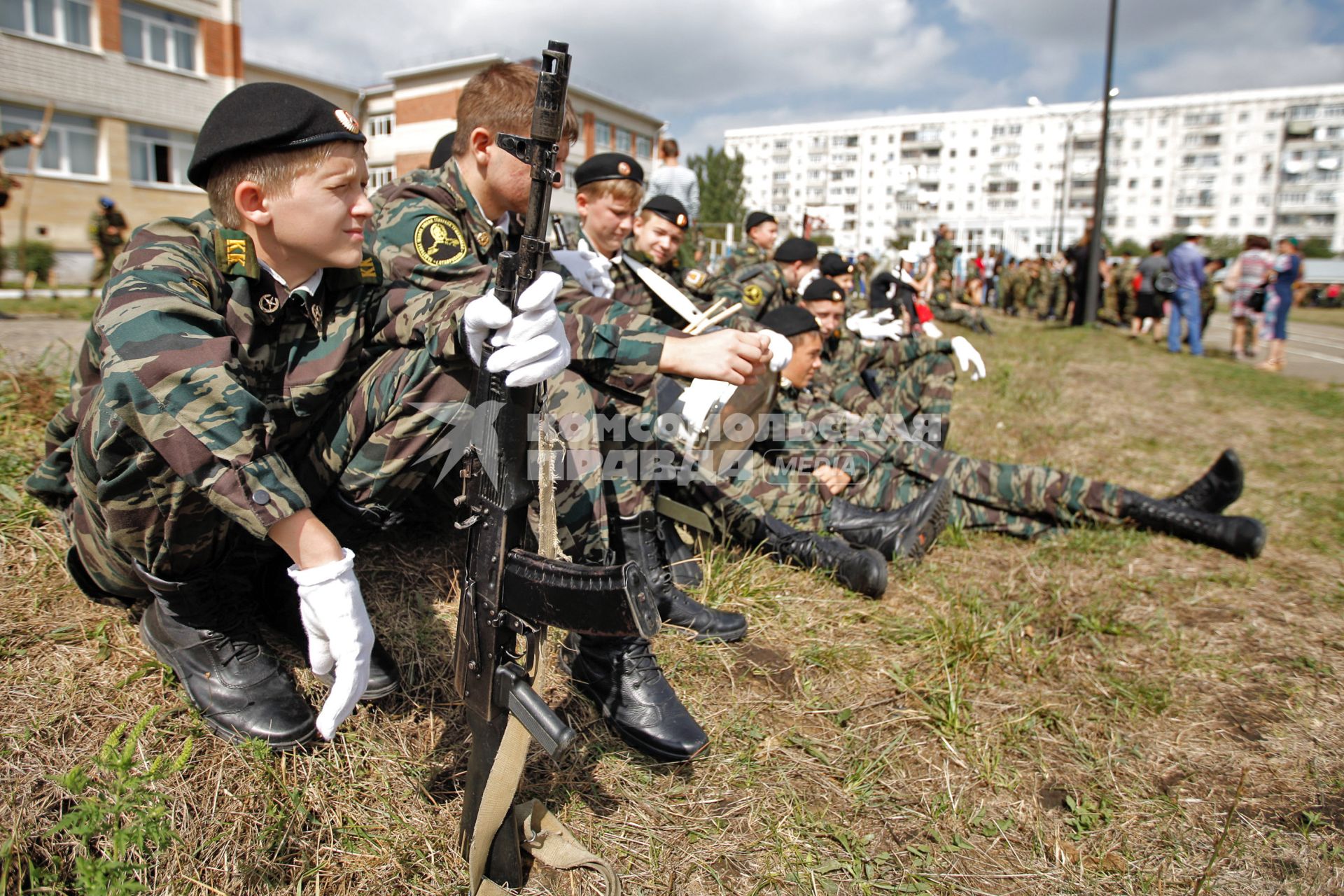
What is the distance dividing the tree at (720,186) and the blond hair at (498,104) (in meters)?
39.4

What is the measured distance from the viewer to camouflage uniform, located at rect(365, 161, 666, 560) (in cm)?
202

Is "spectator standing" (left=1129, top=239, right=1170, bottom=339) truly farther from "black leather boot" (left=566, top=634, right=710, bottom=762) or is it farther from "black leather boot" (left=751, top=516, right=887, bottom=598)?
"black leather boot" (left=566, top=634, right=710, bottom=762)

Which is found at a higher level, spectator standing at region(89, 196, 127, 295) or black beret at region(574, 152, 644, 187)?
spectator standing at region(89, 196, 127, 295)

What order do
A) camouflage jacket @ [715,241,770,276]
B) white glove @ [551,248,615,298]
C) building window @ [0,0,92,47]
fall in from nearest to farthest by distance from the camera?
white glove @ [551,248,615,298]
camouflage jacket @ [715,241,770,276]
building window @ [0,0,92,47]

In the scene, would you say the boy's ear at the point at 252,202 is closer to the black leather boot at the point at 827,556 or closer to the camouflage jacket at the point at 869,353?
the black leather boot at the point at 827,556

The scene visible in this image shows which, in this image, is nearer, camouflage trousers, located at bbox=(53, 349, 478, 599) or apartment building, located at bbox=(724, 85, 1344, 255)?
camouflage trousers, located at bbox=(53, 349, 478, 599)

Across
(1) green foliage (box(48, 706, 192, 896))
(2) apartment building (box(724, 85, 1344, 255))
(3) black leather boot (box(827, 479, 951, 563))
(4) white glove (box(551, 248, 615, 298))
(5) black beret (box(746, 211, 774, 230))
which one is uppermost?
(2) apartment building (box(724, 85, 1344, 255))

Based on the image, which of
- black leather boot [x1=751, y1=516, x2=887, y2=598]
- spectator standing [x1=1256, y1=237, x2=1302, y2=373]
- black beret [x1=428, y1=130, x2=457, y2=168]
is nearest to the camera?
black leather boot [x1=751, y1=516, x2=887, y2=598]

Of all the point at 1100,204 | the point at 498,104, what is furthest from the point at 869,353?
the point at 1100,204

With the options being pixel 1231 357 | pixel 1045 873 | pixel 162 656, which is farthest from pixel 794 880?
pixel 1231 357

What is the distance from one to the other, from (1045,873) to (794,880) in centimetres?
54

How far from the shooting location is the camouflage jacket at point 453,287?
194cm

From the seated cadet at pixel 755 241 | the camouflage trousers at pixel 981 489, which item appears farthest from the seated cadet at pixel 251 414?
the seated cadet at pixel 755 241

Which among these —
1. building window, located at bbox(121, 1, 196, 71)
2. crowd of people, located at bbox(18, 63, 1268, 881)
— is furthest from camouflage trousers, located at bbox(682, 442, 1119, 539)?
building window, located at bbox(121, 1, 196, 71)
